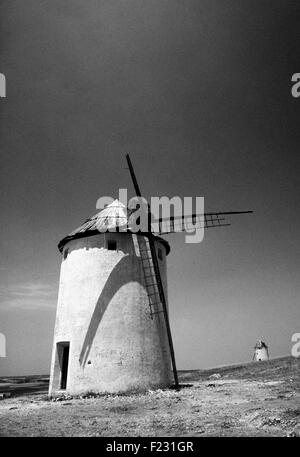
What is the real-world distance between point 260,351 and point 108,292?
33.3 m

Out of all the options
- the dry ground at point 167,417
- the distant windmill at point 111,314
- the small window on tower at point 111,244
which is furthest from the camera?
the small window on tower at point 111,244

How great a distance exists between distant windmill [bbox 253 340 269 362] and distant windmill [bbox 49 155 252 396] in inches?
1179

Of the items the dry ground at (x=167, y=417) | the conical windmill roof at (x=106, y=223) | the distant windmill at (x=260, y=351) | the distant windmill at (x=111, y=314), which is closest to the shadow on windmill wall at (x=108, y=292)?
the distant windmill at (x=111, y=314)

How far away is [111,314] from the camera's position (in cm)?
1412

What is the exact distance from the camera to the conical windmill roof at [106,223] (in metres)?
15.6

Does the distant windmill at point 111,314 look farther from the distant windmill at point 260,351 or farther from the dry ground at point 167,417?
the distant windmill at point 260,351

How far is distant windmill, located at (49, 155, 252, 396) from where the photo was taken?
1355cm

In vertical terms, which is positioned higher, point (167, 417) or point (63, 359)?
point (63, 359)

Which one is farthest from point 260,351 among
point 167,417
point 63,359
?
point 167,417

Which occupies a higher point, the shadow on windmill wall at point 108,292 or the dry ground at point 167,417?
the shadow on windmill wall at point 108,292

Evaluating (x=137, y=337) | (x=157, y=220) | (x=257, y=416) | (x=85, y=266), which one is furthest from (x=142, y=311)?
(x=257, y=416)

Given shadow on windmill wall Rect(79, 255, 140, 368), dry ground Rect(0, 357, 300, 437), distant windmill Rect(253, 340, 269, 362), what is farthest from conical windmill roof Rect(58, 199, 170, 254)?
distant windmill Rect(253, 340, 269, 362)

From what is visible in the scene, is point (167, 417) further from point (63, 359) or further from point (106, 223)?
point (106, 223)
